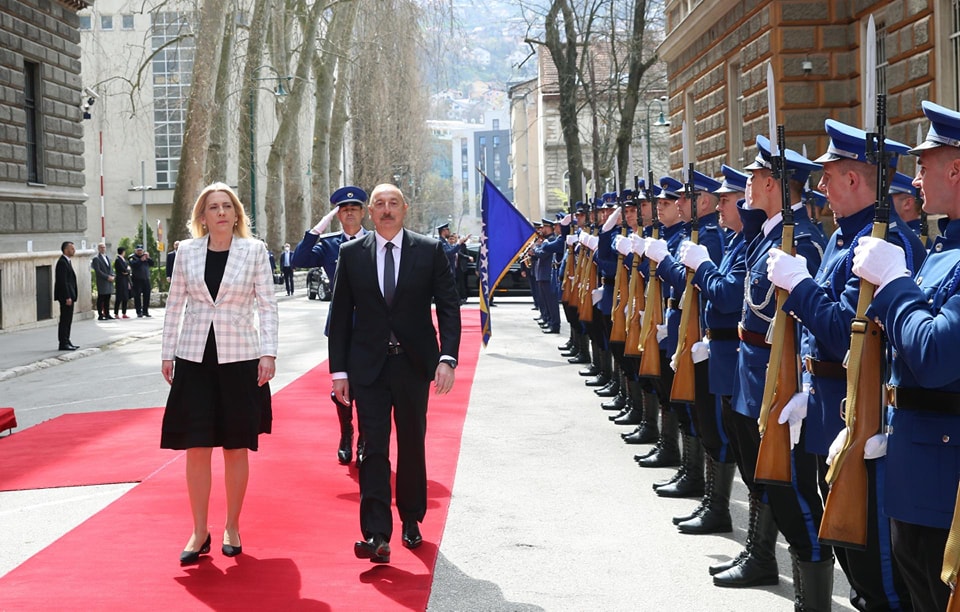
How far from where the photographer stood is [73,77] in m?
27.1

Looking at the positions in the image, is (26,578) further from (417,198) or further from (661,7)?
(417,198)

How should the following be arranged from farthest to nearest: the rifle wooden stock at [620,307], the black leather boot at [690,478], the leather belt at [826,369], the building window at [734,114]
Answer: the building window at [734,114] < the rifle wooden stock at [620,307] < the black leather boot at [690,478] < the leather belt at [826,369]

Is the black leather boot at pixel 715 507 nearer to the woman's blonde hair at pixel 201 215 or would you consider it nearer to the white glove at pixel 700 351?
the white glove at pixel 700 351

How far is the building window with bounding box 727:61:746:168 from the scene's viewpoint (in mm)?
19078

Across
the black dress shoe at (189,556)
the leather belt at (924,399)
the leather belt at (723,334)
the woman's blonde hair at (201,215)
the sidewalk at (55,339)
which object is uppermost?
the woman's blonde hair at (201,215)

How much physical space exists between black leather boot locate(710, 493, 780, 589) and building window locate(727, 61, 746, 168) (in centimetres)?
1355

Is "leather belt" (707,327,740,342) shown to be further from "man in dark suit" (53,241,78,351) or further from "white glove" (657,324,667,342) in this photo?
"man in dark suit" (53,241,78,351)

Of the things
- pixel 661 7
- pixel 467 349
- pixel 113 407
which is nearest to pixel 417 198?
pixel 661 7

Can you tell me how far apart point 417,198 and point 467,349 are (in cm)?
7396

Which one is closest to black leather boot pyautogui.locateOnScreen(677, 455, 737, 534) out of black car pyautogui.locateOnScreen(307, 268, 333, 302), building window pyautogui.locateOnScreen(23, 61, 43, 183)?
building window pyautogui.locateOnScreen(23, 61, 43, 183)

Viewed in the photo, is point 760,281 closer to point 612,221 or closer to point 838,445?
Answer: point 838,445

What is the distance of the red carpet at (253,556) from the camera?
225 inches

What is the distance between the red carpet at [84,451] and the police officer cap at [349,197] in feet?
7.78

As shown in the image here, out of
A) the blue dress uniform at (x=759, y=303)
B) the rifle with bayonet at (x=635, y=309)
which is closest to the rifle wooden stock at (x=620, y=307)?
the rifle with bayonet at (x=635, y=309)
